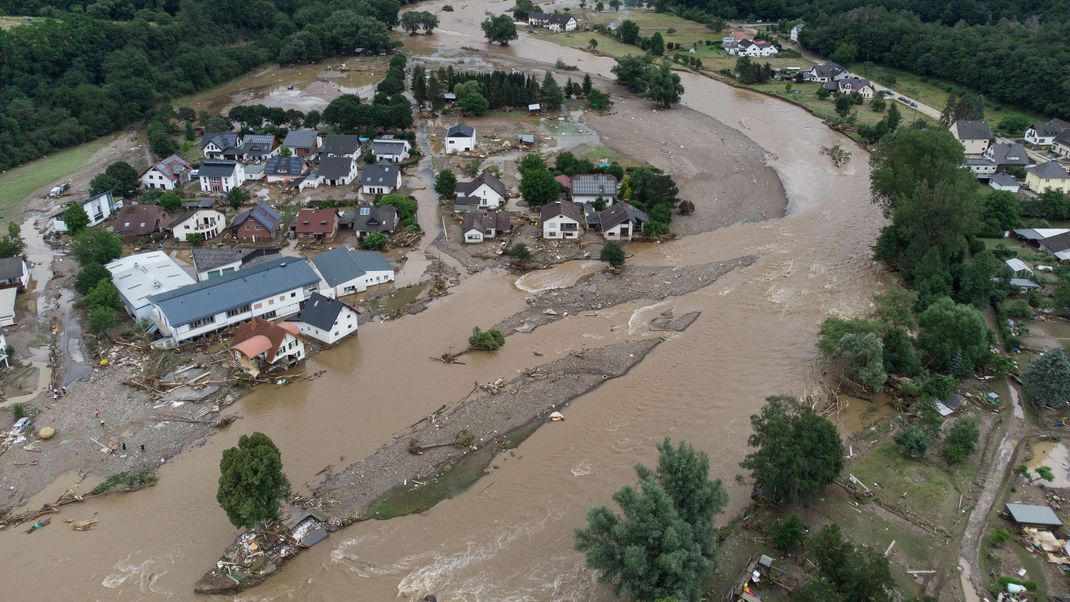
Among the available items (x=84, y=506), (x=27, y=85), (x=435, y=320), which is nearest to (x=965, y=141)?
(x=435, y=320)

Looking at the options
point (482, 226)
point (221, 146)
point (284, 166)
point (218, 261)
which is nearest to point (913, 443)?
point (482, 226)

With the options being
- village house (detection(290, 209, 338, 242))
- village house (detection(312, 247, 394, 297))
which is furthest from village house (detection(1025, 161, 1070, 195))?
village house (detection(290, 209, 338, 242))

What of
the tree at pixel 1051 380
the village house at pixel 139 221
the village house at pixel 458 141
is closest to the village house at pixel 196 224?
the village house at pixel 139 221

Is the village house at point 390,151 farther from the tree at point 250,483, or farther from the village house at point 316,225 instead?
the tree at point 250,483

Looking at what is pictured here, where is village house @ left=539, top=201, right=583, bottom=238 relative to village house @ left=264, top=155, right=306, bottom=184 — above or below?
above

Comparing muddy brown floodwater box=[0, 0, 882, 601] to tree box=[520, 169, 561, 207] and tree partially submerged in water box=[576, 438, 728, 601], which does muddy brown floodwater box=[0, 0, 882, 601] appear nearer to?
tree partially submerged in water box=[576, 438, 728, 601]

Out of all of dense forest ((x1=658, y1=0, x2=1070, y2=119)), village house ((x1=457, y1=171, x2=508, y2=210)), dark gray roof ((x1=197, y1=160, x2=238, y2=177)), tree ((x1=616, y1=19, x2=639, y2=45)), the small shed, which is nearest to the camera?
the small shed
